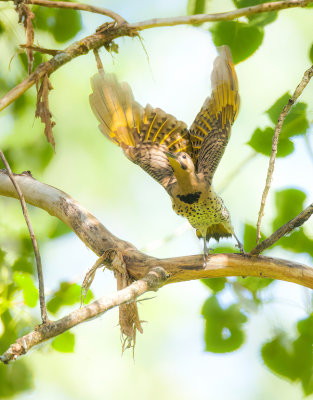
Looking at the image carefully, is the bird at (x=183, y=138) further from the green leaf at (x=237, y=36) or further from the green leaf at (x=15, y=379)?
the green leaf at (x=15, y=379)

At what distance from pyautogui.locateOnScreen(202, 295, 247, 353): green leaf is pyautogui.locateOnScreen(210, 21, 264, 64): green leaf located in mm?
1028

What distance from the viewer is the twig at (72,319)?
1257 millimetres

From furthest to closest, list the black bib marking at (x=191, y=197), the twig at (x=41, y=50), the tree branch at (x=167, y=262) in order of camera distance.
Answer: the black bib marking at (x=191, y=197) < the twig at (x=41, y=50) < the tree branch at (x=167, y=262)

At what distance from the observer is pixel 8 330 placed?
7.47 feet

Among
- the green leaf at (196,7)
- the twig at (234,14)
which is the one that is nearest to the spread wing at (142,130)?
the green leaf at (196,7)

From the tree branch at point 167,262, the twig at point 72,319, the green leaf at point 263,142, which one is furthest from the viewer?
the green leaf at point 263,142

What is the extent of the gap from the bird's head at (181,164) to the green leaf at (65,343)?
2.73 ft

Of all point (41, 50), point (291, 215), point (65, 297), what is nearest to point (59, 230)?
point (65, 297)

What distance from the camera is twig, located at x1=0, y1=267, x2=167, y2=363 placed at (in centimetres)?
126

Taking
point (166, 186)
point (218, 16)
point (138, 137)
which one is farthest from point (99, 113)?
point (218, 16)

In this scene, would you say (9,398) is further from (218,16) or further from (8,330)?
(218,16)

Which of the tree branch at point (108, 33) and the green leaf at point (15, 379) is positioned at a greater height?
the tree branch at point (108, 33)

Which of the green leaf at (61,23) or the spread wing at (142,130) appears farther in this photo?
the spread wing at (142,130)

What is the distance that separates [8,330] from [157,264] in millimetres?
736
